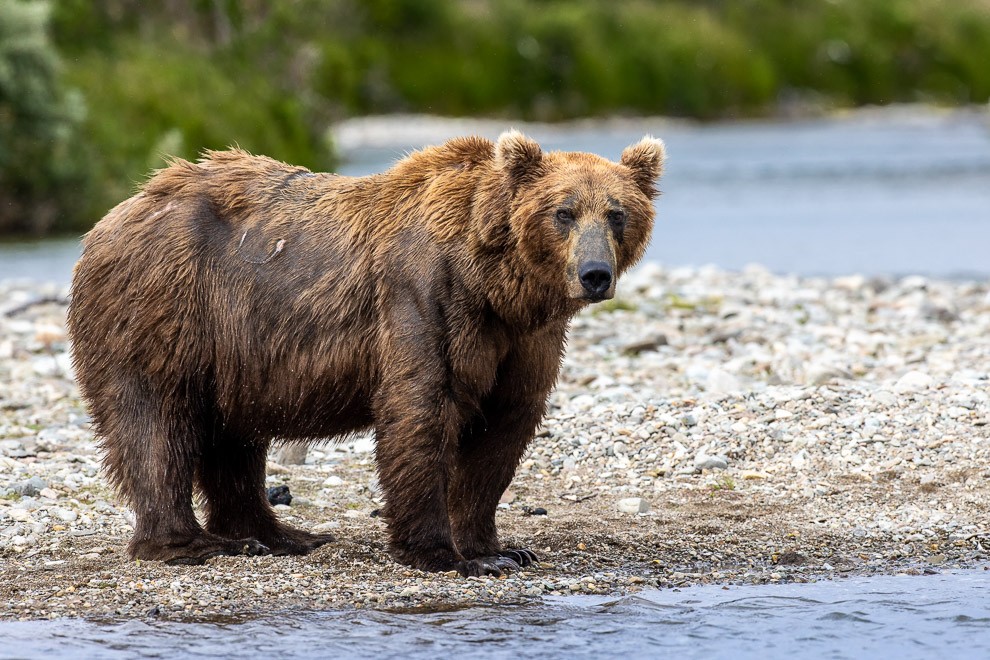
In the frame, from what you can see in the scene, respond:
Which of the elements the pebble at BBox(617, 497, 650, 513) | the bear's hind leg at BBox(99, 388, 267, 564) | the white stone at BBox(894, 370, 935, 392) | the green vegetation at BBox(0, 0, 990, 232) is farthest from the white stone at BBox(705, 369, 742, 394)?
the green vegetation at BBox(0, 0, 990, 232)

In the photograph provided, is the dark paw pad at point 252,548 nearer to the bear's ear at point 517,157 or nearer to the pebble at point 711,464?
the bear's ear at point 517,157

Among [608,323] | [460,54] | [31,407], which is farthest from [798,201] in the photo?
[460,54]

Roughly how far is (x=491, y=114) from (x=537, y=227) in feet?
163

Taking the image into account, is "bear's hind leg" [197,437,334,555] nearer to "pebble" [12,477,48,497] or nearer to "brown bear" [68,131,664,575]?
"brown bear" [68,131,664,575]

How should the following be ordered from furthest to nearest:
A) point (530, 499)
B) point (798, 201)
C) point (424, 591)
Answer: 1. point (798, 201)
2. point (530, 499)
3. point (424, 591)

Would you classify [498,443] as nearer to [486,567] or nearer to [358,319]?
[486,567]

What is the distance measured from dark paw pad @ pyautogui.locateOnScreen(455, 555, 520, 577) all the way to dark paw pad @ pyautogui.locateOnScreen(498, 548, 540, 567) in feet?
0.22

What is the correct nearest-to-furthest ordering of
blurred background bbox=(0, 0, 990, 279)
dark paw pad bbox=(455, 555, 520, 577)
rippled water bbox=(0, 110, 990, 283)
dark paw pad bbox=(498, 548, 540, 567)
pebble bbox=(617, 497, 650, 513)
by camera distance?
1. dark paw pad bbox=(455, 555, 520, 577)
2. dark paw pad bbox=(498, 548, 540, 567)
3. pebble bbox=(617, 497, 650, 513)
4. rippled water bbox=(0, 110, 990, 283)
5. blurred background bbox=(0, 0, 990, 279)

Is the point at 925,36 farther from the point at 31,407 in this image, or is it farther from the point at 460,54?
the point at 31,407

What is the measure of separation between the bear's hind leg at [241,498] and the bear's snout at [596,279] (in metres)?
1.88

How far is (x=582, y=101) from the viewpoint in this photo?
57438 mm

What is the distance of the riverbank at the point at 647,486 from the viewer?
628 cm

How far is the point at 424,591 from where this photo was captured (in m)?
6.11

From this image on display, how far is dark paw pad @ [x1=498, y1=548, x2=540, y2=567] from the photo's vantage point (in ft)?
21.6
